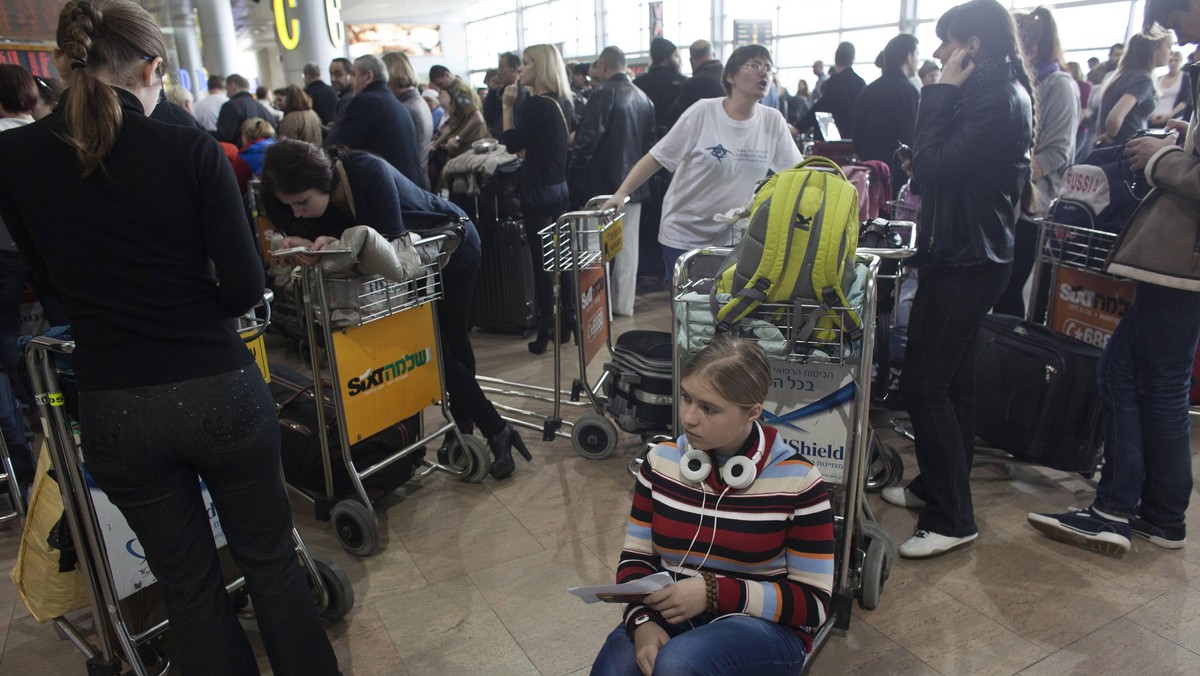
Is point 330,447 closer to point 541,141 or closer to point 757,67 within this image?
point 757,67

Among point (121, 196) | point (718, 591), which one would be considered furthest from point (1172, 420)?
point (121, 196)

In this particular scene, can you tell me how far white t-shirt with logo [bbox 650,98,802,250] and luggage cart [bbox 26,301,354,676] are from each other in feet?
6.63

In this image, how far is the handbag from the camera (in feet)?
7.69

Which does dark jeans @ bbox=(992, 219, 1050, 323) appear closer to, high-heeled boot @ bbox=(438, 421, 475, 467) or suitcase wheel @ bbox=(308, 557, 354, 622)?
high-heeled boot @ bbox=(438, 421, 475, 467)

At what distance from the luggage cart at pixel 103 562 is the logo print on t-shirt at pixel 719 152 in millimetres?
2088

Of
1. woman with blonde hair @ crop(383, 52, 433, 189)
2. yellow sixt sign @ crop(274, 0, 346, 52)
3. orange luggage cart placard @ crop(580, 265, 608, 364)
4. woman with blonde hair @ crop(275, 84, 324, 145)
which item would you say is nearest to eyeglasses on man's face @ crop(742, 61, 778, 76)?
orange luggage cart placard @ crop(580, 265, 608, 364)

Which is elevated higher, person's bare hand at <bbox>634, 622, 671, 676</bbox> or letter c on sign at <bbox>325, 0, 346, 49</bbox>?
letter c on sign at <bbox>325, 0, 346, 49</bbox>

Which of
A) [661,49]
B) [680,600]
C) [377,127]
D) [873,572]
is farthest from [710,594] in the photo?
[661,49]

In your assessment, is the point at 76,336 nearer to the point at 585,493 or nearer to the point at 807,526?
the point at 807,526

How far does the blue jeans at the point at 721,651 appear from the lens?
4.98 ft

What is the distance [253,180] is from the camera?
18.9ft

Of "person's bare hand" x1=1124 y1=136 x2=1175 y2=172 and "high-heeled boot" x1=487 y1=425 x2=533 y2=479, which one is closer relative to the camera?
"person's bare hand" x1=1124 y1=136 x2=1175 y2=172

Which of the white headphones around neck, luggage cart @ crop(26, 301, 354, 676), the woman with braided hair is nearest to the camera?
the woman with braided hair

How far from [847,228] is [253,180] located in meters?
4.93
